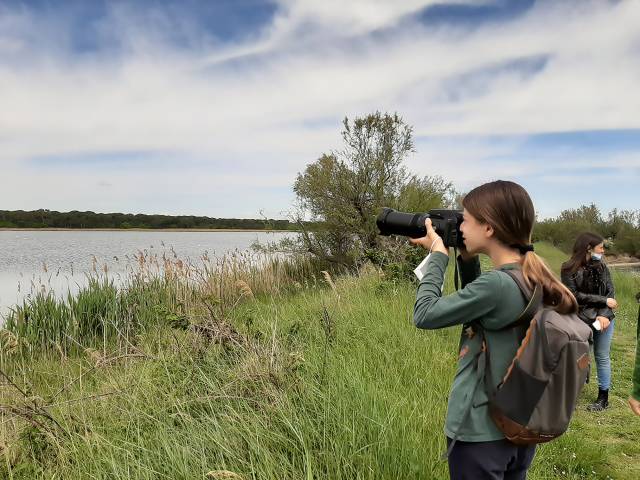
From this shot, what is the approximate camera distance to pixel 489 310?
57.5 inches

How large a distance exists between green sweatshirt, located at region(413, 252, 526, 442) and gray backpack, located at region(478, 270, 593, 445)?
56 millimetres

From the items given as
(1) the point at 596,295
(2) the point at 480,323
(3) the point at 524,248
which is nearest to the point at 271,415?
(2) the point at 480,323

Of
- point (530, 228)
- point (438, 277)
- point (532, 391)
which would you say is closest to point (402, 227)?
point (438, 277)

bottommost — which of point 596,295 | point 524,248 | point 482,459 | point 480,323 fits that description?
point 482,459

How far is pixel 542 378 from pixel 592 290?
11.1 feet

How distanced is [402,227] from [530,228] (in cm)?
56

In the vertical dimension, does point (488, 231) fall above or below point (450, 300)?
above

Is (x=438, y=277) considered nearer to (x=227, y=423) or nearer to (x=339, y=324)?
(x=227, y=423)

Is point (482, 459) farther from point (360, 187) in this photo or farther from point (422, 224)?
point (360, 187)

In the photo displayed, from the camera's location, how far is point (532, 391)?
140 cm

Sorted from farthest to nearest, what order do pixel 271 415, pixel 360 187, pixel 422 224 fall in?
1. pixel 360 187
2. pixel 271 415
3. pixel 422 224

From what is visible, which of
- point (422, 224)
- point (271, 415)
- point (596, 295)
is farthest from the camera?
point (596, 295)

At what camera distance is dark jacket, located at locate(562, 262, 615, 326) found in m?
4.15

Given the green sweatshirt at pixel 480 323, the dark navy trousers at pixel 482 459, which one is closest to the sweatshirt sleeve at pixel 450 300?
the green sweatshirt at pixel 480 323
